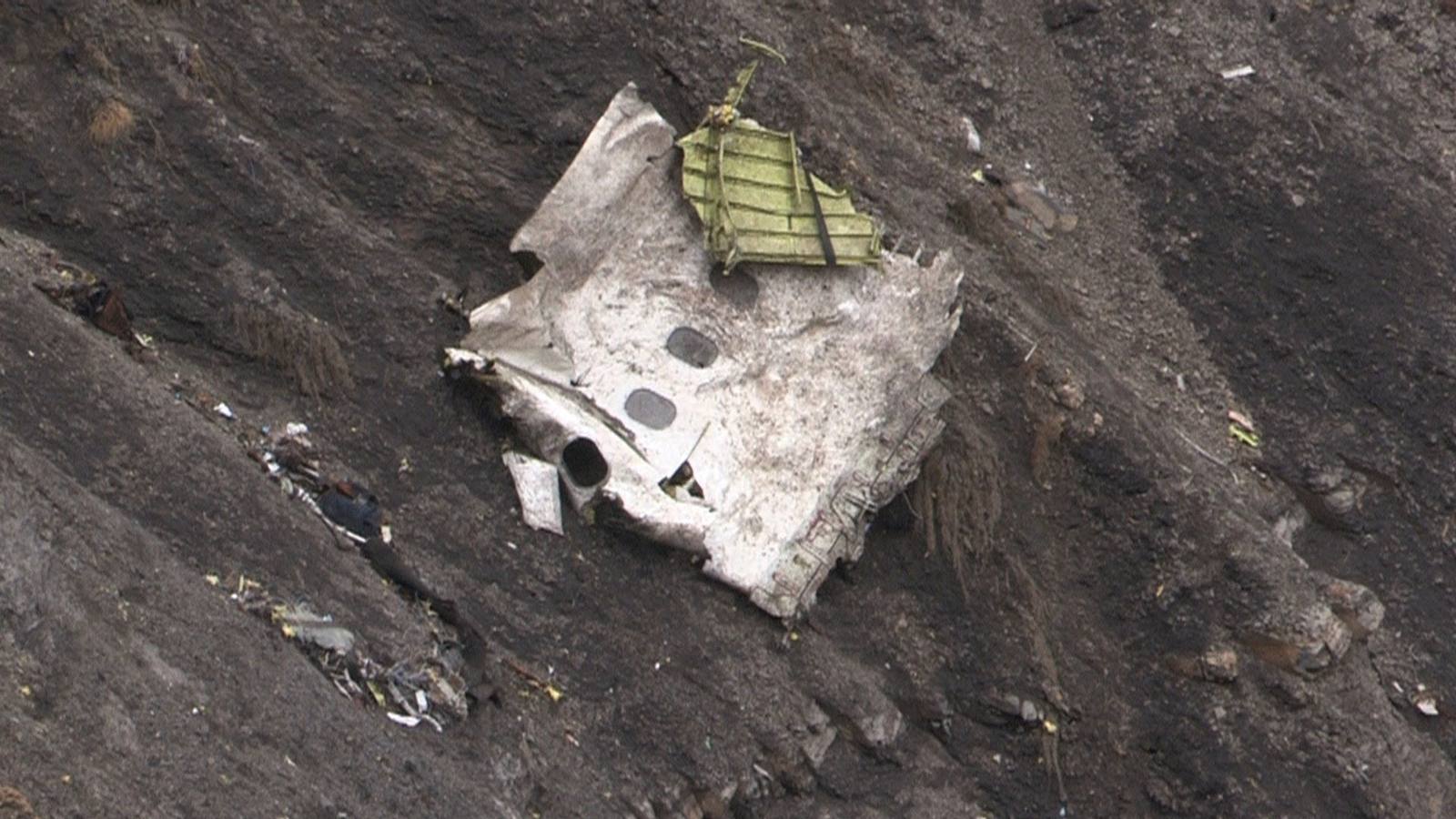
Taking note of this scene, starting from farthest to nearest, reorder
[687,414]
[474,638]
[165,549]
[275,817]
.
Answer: [687,414], [474,638], [165,549], [275,817]

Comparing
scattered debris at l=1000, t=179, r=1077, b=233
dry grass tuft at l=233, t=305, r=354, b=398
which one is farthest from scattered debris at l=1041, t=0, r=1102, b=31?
dry grass tuft at l=233, t=305, r=354, b=398

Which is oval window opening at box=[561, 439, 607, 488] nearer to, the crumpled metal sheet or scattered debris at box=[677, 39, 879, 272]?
the crumpled metal sheet

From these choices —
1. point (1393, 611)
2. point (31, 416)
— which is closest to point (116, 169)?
point (31, 416)

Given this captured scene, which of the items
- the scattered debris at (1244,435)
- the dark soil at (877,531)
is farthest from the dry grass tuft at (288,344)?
the scattered debris at (1244,435)

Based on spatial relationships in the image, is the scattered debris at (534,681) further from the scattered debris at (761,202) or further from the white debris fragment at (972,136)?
the white debris fragment at (972,136)

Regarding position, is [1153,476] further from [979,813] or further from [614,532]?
[614,532]

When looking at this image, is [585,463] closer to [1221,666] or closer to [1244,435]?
[1221,666]
